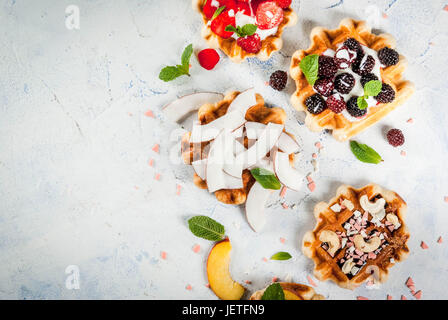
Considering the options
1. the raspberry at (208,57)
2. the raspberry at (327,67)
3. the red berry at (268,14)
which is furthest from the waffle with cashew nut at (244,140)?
the red berry at (268,14)

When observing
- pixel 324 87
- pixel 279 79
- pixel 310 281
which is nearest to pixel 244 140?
pixel 279 79

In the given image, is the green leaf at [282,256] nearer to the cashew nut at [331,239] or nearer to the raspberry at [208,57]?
the cashew nut at [331,239]

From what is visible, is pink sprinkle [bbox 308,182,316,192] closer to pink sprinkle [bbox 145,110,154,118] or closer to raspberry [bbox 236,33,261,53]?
raspberry [bbox 236,33,261,53]

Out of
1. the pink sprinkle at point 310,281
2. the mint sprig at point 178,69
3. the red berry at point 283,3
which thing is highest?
the red berry at point 283,3

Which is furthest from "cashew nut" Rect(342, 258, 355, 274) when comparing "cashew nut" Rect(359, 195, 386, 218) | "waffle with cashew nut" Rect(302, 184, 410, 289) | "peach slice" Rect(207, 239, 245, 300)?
"peach slice" Rect(207, 239, 245, 300)

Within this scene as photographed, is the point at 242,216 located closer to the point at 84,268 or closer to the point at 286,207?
the point at 286,207

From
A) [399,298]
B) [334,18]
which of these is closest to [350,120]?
[334,18]

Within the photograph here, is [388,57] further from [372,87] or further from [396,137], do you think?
[396,137]
